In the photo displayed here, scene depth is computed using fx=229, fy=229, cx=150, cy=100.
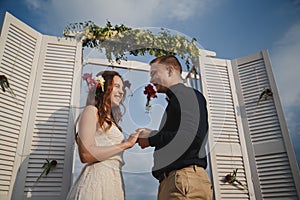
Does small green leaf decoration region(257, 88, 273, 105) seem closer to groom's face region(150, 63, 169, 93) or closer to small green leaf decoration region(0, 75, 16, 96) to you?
groom's face region(150, 63, 169, 93)

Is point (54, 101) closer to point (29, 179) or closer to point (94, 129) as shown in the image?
point (29, 179)

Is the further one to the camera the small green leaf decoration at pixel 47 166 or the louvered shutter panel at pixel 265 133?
the louvered shutter panel at pixel 265 133

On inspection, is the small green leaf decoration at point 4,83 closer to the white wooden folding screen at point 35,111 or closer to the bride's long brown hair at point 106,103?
the white wooden folding screen at point 35,111

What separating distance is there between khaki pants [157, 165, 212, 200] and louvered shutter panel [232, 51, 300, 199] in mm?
1001

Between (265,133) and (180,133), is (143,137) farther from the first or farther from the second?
(265,133)

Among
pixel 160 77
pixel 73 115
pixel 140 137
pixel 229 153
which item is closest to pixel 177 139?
pixel 140 137

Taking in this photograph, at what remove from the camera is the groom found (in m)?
0.78

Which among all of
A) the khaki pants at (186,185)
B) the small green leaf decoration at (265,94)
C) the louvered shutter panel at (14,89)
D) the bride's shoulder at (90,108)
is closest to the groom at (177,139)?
the khaki pants at (186,185)

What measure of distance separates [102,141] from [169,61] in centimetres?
44

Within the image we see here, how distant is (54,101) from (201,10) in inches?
65.6

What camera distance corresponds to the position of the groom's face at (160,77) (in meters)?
0.85

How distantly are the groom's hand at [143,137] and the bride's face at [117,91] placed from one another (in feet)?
0.55

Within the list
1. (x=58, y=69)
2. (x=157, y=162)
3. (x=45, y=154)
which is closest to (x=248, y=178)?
(x=157, y=162)

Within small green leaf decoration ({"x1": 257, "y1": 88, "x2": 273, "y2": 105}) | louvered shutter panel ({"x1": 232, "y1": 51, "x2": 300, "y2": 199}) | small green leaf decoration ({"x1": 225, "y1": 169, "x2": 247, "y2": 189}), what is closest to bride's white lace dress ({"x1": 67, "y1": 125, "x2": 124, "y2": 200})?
small green leaf decoration ({"x1": 225, "y1": 169, "x2": 247, "y2": 189})
